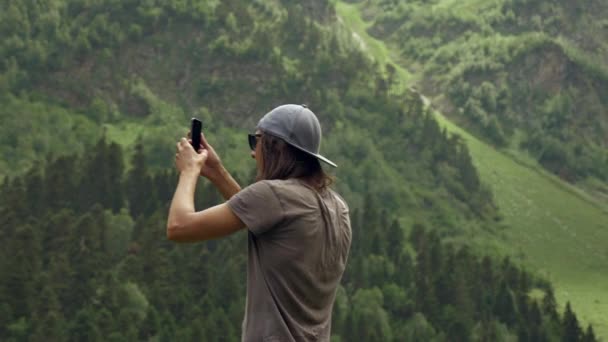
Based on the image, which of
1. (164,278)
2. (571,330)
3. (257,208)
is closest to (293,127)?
(257,208)

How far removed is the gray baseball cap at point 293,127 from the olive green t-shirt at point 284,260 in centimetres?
38

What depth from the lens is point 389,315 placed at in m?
158

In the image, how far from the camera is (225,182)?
38.1 ft

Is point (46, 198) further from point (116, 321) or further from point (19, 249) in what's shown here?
point (116, 321)

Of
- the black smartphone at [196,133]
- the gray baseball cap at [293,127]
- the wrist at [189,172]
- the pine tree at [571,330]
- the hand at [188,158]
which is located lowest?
the pine tree at [571,330]

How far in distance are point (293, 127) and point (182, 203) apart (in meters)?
1.29

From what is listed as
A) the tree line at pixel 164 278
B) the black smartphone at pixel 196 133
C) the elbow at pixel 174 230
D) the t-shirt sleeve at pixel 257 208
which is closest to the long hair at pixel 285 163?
the t-shirt sleeve at pixel 257 208

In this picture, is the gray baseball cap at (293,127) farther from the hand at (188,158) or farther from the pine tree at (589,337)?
the pine tree at (589,337)

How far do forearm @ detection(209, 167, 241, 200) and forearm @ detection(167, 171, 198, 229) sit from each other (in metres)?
1.35

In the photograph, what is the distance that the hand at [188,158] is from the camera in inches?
407

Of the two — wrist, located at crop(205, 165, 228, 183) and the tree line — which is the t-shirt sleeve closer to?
wrist, located at crop(205, 165, 228, 183)

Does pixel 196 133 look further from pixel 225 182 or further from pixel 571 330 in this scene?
pixel 571 330

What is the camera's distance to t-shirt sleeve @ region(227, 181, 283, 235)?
973 centimetres

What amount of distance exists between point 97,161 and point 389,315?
5276 centimetres
